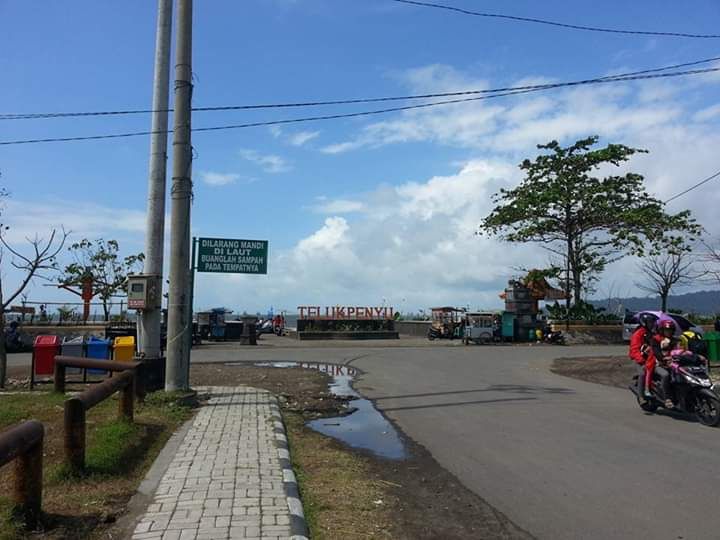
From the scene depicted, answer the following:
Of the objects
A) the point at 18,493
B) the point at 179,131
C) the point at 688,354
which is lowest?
the point at 18,493

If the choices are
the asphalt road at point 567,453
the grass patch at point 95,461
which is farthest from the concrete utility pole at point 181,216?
the asphalt road at point 567,453

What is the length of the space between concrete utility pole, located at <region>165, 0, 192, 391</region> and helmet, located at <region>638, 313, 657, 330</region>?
787cm

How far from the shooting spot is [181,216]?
11484mm

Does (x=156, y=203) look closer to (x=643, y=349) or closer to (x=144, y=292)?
(x=144, y=292)

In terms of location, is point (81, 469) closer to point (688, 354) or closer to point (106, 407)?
point (106, 407)

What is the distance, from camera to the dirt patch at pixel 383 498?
5230 mm

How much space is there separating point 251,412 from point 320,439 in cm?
189

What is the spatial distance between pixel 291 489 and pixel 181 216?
6.74 meters

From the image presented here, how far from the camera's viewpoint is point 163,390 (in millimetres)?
11555

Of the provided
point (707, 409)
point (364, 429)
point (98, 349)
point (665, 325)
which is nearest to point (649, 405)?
point (707, 409)

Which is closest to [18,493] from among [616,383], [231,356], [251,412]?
[251,412]

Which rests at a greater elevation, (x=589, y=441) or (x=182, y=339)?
(x=182, y=339)

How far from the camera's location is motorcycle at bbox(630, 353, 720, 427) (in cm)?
985

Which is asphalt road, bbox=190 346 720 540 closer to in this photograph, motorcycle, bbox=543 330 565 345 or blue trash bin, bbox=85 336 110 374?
Answer: blue trash bin, bbox=85 336 110 374
